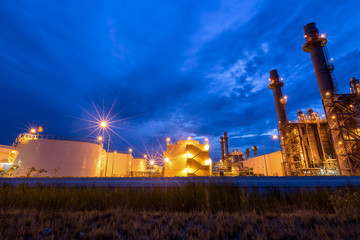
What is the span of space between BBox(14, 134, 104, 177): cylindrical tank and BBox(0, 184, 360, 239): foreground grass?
23.9 m

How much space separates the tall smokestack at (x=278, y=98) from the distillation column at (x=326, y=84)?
10644 millimetres

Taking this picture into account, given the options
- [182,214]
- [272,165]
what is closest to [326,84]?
[272,165]

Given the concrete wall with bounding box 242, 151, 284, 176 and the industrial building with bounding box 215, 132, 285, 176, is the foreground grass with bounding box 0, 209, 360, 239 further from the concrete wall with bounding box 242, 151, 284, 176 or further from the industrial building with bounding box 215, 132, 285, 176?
the concrete wall with bounding box 242, 151, 284, 176

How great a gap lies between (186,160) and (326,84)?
36.0 meters

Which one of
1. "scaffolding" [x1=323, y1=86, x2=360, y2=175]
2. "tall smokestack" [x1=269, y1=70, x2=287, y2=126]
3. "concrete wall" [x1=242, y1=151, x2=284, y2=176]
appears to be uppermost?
"tall smokestack" [x1=269, y1=70, x2=287, y2=126]

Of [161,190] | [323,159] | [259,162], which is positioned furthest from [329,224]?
[259,162]

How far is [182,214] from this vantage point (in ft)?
20.4

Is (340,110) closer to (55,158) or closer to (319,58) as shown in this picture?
(319,58)

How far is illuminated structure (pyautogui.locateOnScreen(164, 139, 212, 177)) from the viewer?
3969 cm

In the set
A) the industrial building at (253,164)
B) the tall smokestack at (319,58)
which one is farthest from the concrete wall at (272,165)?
the tall smokestack at (319,58)

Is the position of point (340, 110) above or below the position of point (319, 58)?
below

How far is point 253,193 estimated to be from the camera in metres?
7.98

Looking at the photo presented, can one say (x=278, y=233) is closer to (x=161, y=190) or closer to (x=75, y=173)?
(x=161, y=190)

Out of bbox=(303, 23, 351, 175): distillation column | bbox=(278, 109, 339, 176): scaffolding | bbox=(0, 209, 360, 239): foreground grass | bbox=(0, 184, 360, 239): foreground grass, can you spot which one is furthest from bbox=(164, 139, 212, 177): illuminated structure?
bbox=(0, 209, 360, 239): foreground grass
